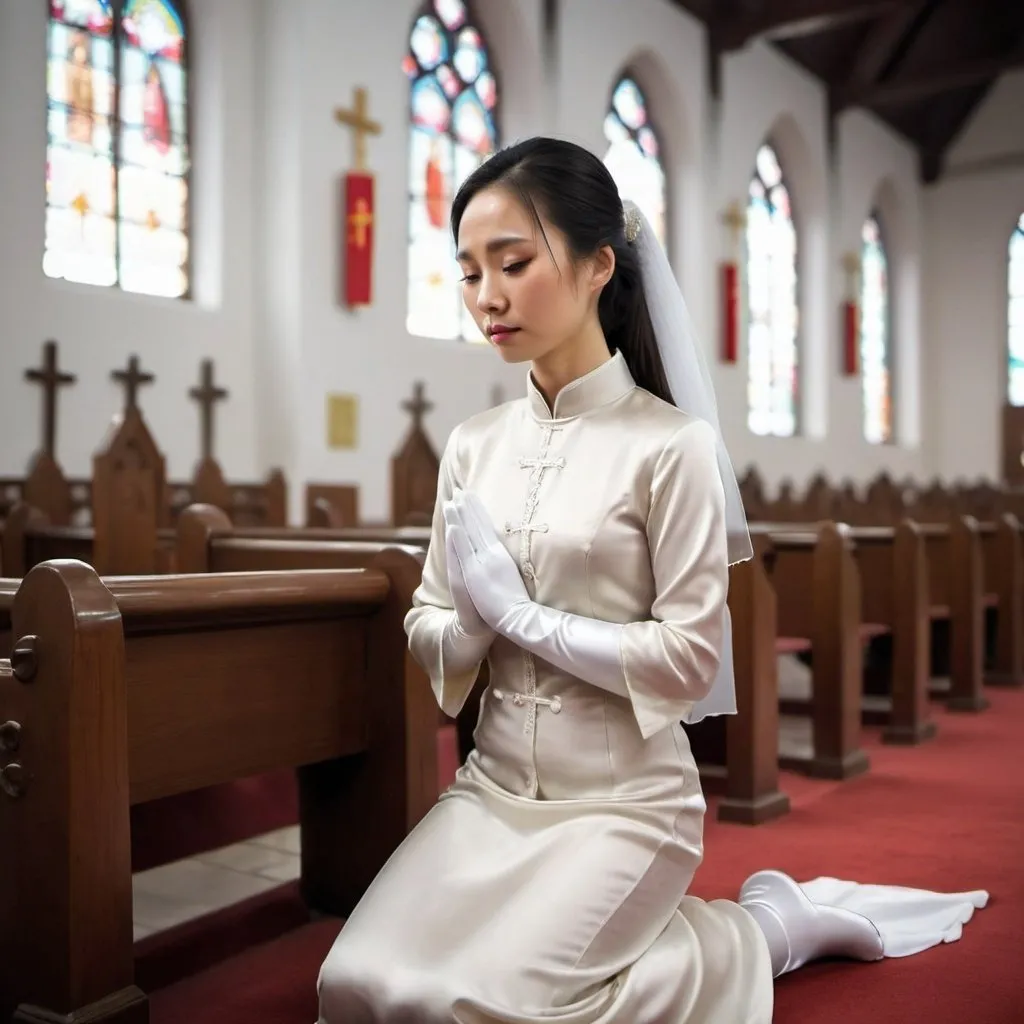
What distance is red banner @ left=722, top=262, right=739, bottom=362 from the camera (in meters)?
12.5

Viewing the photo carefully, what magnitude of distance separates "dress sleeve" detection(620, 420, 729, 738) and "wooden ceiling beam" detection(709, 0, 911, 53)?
11.3 metres

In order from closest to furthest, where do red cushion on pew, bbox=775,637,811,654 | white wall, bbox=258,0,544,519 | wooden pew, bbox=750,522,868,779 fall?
wooden pew, bbox=750,522,868,779 < red cushion on pew, bbox=775,637,811,654 < white wall, bbox=258,0,544,519

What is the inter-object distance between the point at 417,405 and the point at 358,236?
129 centimetres

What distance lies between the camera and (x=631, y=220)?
74.3 inches

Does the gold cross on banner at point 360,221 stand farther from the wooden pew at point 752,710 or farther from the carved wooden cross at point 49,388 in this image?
the wooden pew at point 752,710

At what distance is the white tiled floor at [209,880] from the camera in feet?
9.21

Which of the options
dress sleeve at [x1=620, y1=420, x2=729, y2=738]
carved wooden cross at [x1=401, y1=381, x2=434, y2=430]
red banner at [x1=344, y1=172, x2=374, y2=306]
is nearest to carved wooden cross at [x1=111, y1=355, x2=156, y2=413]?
red banner at [x1=344, y1=172, x2=374, y2=306]

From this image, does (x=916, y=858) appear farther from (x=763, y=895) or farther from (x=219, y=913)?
(x=219, y=913)

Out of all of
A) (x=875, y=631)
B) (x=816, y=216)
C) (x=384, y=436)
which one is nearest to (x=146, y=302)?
(x=384, y=436)

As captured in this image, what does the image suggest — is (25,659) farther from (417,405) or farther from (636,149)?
(636,149)

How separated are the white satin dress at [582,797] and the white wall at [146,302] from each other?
5.75m

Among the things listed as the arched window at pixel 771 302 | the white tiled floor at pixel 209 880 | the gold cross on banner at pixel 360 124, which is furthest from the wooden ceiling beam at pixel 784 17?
the white tiled floor at pixel 209 880

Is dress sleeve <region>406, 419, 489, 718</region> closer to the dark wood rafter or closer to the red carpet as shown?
the red carpet

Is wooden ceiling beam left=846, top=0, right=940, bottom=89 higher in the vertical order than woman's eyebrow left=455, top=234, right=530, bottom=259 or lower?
higher
